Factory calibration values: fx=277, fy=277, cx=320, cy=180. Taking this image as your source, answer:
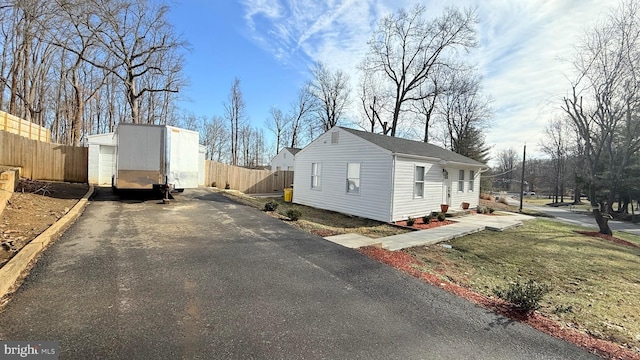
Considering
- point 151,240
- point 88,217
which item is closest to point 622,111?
point 151,240

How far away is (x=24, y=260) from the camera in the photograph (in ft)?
12.9

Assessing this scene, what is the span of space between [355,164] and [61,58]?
2471 cm

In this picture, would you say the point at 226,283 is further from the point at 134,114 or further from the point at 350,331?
the point at 134,114

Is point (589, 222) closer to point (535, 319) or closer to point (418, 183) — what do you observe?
point (418, 183)

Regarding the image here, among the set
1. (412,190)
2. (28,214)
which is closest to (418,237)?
(412,190)

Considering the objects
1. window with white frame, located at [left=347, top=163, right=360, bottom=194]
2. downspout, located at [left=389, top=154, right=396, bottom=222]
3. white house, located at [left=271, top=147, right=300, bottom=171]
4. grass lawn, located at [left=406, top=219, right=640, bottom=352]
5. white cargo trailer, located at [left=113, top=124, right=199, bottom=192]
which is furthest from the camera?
Answer: white house, located at [left=271, top=147, right=300, bottom=171]

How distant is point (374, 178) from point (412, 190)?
1.84 meters

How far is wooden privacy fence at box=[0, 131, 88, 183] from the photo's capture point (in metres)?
12.3

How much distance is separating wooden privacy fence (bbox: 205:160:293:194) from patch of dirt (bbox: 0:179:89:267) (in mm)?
11714

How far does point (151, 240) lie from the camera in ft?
18.9

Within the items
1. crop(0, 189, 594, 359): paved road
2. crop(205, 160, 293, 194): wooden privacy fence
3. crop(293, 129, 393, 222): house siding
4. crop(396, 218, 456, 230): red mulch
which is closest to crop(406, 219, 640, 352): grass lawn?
crop(396, 218, 456, 230): red mulch

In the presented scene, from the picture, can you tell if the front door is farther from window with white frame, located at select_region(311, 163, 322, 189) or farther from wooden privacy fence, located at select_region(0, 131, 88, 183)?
wooden privacy fence, located at select_region(0, 131, 88, 183)

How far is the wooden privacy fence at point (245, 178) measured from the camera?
21.3 metres

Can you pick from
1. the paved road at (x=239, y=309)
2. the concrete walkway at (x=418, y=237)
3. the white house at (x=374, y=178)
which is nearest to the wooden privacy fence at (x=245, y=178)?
the white house at (x=374, y=178)
